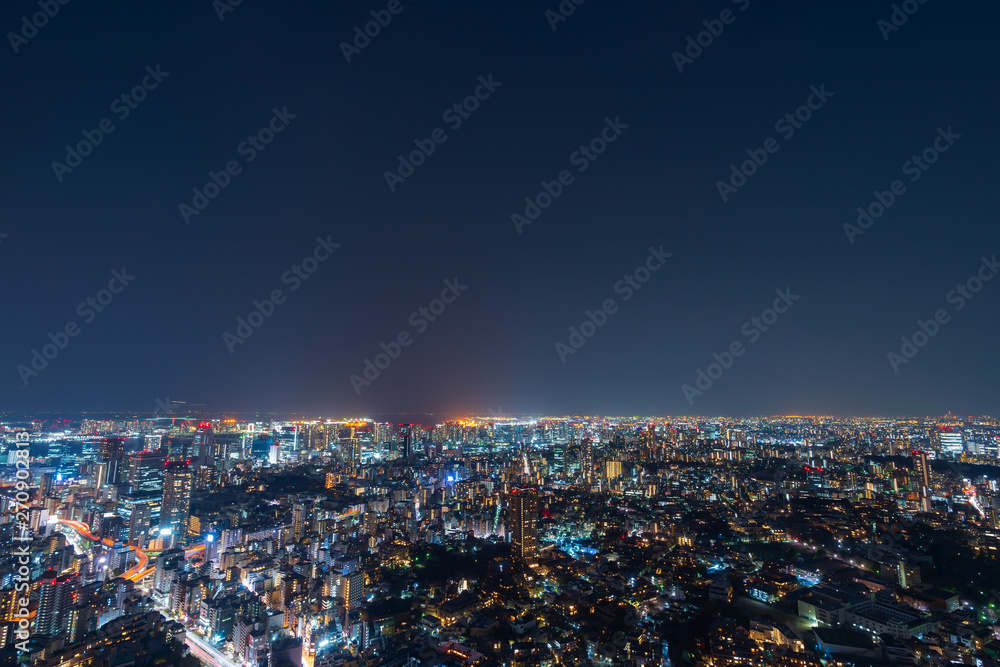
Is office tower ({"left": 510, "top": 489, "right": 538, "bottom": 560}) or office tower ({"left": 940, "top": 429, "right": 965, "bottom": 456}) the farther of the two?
A: office tower ({"left": 940, "top": 429, "right": 965, "bottom": 456})

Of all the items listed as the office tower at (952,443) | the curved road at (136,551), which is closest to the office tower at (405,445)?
the curved road at (136,551)

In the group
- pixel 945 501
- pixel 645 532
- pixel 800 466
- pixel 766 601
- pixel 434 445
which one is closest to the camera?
pixel 766 601

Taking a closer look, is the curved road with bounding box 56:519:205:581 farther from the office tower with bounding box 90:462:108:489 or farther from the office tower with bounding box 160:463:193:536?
the office tower with bounding box 90:462:108:489

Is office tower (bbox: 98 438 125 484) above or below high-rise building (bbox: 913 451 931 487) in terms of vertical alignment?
above

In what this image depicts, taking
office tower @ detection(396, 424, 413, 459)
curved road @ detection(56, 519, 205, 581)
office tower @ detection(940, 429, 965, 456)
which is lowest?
curved road @ detection(56, 519, 205, 581)

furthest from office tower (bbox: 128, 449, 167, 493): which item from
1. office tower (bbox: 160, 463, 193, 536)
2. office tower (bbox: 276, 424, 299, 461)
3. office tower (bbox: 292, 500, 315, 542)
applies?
office tower (bbox: 276, 424, 299, 461)

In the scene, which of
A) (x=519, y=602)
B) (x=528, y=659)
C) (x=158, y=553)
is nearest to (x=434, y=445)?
(x=158, y=553)

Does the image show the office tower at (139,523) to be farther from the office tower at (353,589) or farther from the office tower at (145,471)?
the office tower at (353,589)

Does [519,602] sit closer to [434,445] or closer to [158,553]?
[158,553]
